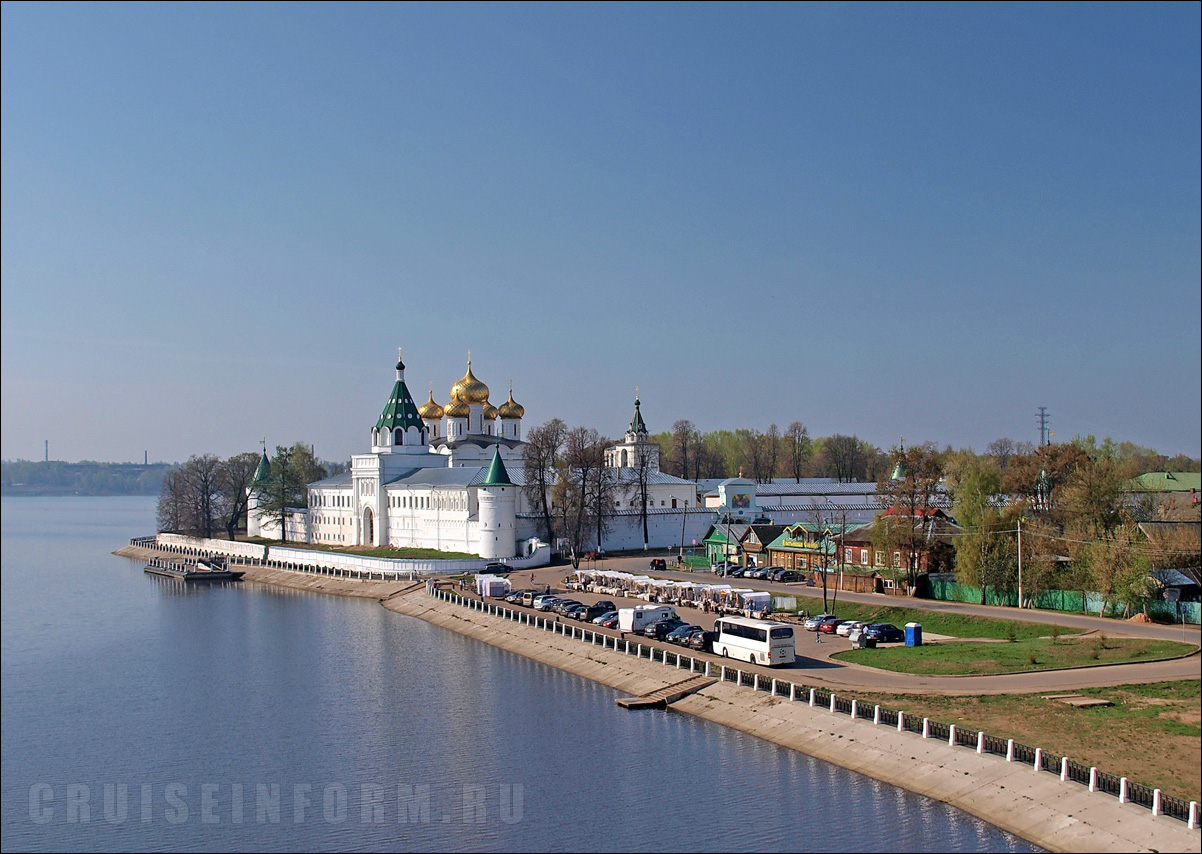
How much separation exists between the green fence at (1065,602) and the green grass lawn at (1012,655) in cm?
161

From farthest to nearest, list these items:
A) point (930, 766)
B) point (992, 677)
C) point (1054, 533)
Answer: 1. point (1054, 533)
2. point (992, 677)
3. point (930, 766)

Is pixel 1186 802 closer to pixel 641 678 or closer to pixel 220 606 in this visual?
pixel 641 678

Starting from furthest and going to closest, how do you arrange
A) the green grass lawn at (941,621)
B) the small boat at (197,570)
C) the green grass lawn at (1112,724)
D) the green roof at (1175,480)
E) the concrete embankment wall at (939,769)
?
the small boat at (197,570), the green roof at (1175,480), the green grass lawn at (941,621), the green grass lawn at (1112,724), the concrete embankment wall at (939,769)

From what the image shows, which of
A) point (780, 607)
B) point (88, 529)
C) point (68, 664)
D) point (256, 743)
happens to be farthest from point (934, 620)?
point (88, 529)

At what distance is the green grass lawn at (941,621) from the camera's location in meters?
35.3

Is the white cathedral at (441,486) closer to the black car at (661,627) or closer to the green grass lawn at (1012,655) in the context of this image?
the black car at (661,627)

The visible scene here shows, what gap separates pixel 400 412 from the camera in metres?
78.4

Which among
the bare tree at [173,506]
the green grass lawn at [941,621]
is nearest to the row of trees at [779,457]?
the bare tree at [173,506]

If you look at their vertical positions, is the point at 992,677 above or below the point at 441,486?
below

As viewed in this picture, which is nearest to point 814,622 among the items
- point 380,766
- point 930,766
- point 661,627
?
point 661,627

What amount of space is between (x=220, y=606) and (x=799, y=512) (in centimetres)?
3877

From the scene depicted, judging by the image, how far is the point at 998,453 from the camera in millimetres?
117312

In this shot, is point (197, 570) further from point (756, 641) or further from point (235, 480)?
point (756, 641)

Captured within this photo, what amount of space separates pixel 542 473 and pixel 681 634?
30.9 metres
